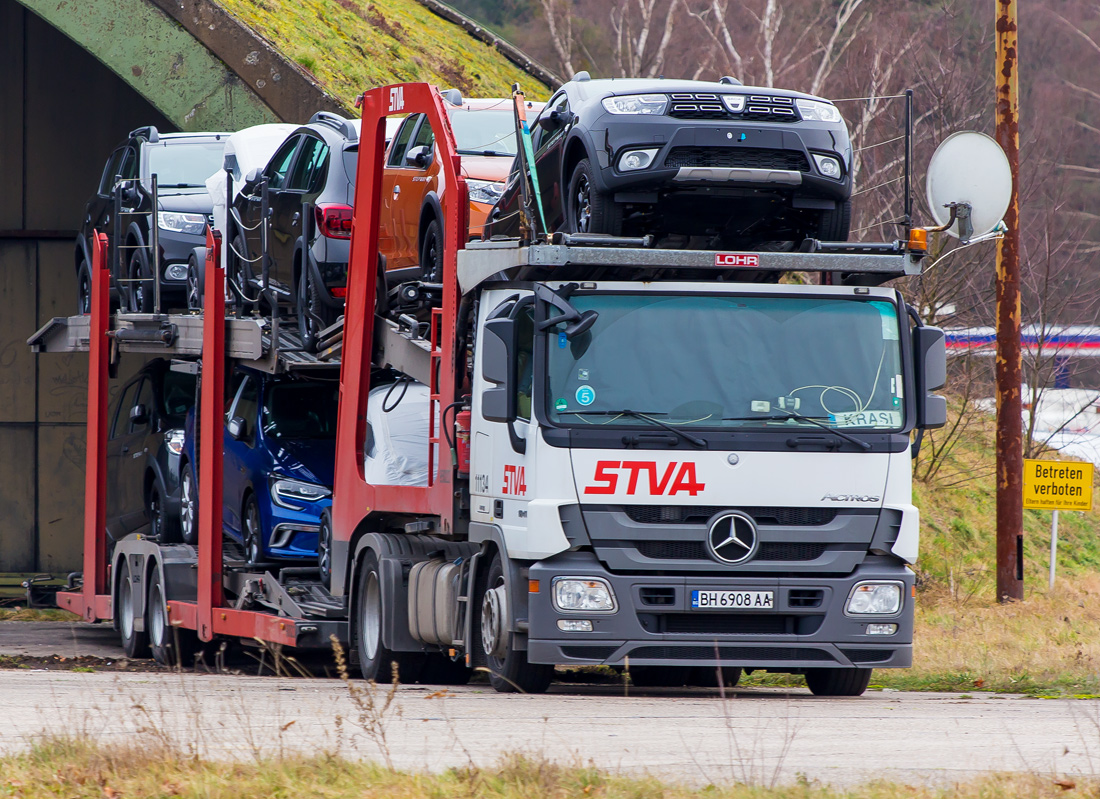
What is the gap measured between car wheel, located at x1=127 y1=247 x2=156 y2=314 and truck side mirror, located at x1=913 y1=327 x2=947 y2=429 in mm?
8017

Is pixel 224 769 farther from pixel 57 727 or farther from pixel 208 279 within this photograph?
pixel 208 279

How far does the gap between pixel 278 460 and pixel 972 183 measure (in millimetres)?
5766

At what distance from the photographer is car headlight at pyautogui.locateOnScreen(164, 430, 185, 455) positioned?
14.8 metres

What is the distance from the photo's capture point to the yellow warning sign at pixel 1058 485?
57.5ft

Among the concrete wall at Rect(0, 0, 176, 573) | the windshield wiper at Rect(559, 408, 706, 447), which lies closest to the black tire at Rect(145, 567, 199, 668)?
the windshield wiper at Rect(559, 408, 706, 447)

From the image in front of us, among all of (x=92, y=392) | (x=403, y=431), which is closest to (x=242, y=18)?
(x=92, y=392)

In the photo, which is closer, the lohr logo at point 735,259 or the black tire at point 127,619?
the lohr logo at point 735,259

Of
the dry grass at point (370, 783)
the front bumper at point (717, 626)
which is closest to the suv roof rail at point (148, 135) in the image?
the front bumper at point (717, 626)

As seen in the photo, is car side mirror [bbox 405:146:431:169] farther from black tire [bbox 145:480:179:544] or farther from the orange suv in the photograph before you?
black tire [bbox 145:480:179:544]

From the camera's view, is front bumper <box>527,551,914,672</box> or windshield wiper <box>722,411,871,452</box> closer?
front bumper <box>527,551,914,672</box>

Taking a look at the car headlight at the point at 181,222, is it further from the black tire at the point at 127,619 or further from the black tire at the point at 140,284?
the black tire at the point at 127,619

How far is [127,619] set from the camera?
15312 millimetres

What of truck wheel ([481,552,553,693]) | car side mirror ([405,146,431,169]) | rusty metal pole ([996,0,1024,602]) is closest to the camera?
truck wheel ([481,552,553,693])

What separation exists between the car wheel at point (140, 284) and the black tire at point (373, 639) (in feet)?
16.3
